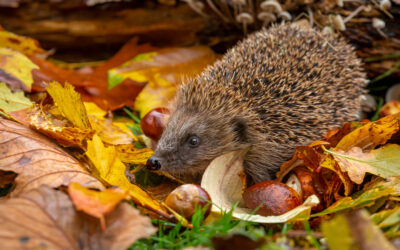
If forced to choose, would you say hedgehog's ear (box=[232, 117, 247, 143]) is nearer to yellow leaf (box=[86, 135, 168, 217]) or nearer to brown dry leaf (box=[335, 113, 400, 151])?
brown dry leaf (box=[335, 113, 400, 151])

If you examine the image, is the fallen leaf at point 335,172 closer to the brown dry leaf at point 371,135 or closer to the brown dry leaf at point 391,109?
the brown dry leaf at point 371,135

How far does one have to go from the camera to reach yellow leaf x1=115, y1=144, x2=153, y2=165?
250 centimetres

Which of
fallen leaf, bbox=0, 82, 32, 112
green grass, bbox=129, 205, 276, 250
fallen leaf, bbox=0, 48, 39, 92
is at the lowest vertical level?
green grass, bbox=129, 205, 276, 250

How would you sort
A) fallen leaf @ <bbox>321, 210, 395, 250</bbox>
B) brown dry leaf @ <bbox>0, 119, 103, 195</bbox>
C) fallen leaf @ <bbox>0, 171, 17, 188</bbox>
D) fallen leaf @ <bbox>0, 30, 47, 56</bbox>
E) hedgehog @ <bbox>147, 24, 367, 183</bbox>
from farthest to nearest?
fallen leaf @ <bbox>0, 30, 47, 56</bbox>
hedgehog @ <bbox>147, 24, 367, 183</bbox>
fallen leaf @ <bbox>0, 171, 17, 188</bbox>
brown dry leaf @ <bbox>0, 119, 103, 195</bbox>
fallen leaf @ <bbox>321, 210, 395, 250</bbox>

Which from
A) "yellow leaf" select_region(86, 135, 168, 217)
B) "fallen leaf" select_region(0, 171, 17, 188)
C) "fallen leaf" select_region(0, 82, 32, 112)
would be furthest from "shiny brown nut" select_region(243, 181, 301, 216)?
"fallen leaf" select_region(0, 82, 32, 112)

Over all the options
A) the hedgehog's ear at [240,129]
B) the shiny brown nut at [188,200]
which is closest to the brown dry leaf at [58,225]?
the shiny brown nut at [188,200]

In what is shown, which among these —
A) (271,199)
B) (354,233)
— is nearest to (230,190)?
(271,199)

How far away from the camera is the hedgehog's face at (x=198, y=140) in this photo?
105 inches

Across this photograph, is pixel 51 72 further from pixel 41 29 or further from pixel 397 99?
pixel 397 99

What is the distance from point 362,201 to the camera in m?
2.06

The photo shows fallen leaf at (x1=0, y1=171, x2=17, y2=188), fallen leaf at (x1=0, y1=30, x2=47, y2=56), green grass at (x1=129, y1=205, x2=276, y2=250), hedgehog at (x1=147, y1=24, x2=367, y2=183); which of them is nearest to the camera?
green grass at (x1=129, y1=205, x2=276, y2=250)

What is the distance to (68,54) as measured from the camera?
4.36 meters

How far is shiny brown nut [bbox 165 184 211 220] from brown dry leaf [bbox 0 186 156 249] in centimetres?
36

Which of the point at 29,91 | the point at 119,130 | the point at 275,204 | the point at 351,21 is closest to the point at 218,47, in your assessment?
the point at 351,21
